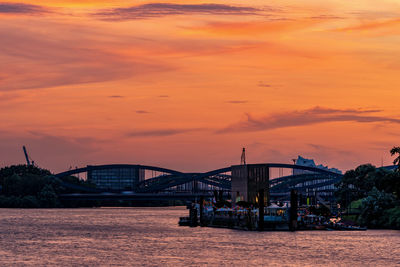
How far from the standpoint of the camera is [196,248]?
9912 centimetres

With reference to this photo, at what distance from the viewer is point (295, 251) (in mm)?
96000

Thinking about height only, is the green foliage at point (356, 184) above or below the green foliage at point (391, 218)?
above

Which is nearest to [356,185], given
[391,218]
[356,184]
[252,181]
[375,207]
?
[356,184]

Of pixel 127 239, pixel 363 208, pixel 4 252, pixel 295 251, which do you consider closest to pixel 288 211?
pixel 363 208

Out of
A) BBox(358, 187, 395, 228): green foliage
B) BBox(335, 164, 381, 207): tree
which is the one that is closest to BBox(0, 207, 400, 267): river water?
BBox(358, 187, 395, 228): green foliage

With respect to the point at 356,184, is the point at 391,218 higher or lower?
lower

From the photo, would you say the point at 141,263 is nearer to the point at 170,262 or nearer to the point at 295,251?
the point at 170,262

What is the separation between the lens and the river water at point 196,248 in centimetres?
8497

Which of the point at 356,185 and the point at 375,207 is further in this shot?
the point at 356,185

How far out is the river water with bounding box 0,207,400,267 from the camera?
85.0 metres

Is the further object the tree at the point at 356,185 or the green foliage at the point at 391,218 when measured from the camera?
A: the tree at the point at 356,185

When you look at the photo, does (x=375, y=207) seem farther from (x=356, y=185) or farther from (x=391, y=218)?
(x=356, y=185)

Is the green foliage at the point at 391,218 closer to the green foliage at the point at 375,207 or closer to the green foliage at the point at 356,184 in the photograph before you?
the green foliage at the point at 375,207

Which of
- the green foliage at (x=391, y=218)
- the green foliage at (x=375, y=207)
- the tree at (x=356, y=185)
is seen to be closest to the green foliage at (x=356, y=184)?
the tree at (x=356, y=185)
